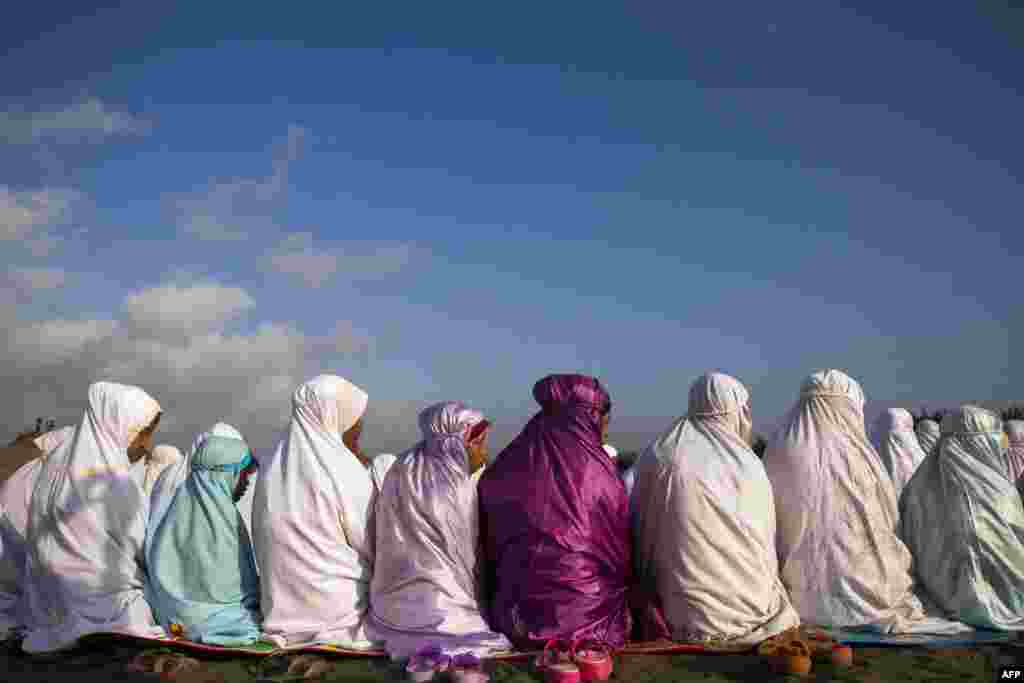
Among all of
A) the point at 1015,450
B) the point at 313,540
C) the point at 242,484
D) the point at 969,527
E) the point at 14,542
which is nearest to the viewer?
the point at 313,540

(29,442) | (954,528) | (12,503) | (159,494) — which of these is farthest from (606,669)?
(29,442)

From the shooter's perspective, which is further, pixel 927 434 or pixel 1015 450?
pixel 927 434

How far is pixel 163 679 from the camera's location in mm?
5141

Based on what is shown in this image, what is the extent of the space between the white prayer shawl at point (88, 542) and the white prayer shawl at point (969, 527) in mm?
5945

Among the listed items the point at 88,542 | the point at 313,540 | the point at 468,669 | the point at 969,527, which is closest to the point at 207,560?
the point at 313,540

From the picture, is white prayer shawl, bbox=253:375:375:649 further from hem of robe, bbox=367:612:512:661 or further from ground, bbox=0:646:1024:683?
Result: ground, bbox=0:646:1024:683

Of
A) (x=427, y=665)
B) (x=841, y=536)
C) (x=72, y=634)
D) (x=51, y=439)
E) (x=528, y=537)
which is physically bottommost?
(x=427, y=665)

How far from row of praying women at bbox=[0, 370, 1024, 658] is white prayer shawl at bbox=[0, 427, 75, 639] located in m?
0.11

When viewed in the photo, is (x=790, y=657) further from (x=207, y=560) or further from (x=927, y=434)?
(x=927, y=434)

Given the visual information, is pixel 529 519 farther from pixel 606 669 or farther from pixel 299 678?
pixel 299 678

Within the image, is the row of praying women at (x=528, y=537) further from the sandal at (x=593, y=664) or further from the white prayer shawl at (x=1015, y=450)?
the white prayer shawl at (x=1015, y=450)

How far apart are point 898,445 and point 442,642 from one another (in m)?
6.65

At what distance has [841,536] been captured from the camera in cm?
601

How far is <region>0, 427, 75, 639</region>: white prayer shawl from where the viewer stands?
6508 mm
